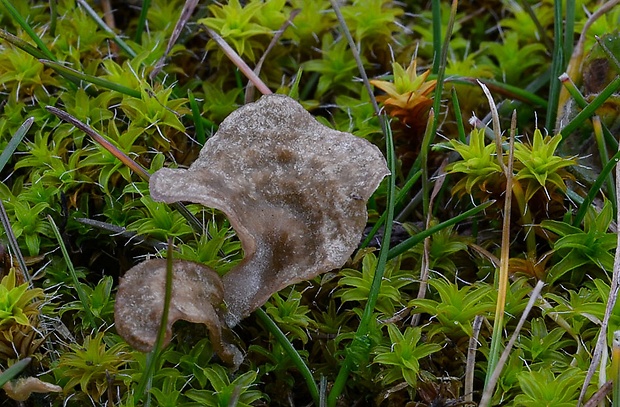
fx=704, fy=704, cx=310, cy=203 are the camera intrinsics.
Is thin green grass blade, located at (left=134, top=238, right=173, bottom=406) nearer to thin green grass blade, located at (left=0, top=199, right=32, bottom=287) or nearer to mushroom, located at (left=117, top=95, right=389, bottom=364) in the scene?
mushroom, located at (left=117, top=95, right=389, bottom=364)

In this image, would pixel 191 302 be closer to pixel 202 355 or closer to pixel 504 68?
pixel 202 355

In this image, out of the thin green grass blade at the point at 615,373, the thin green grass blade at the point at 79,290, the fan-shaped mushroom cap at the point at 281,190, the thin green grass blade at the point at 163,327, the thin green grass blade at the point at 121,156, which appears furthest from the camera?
the thin green grass blade at the point at 121,156

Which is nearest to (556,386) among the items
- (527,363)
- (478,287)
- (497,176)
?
(527,363)

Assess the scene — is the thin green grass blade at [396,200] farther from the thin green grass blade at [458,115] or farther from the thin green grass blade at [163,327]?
the thin green grass blade at [163,327]

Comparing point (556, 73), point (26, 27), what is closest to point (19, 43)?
point (26, 27)

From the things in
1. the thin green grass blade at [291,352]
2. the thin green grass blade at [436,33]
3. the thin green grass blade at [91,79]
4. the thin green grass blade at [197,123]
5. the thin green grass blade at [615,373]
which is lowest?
the thin green grass blade at [291,352]

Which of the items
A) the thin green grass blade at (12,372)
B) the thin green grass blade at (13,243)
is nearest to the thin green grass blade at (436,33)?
the thin green grass blade at (13,243)

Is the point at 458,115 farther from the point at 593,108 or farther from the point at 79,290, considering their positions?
the point at 79,290
